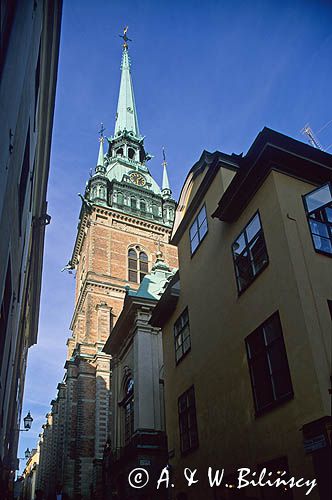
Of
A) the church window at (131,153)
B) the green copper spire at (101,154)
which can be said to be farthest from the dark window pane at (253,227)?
the church window at (131,153)

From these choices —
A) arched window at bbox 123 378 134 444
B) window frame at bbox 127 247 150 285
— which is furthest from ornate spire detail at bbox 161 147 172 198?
arched window at bbox 123 378 134 444

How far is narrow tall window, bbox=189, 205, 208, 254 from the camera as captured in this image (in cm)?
1439

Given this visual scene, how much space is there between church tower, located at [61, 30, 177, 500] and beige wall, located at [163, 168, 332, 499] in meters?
19.9

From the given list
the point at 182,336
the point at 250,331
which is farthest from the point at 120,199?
the point at 250,331

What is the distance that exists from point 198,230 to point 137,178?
42.7 m

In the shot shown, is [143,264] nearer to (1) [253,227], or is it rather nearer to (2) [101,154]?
(2) [101,154]

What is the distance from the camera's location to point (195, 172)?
1577cm

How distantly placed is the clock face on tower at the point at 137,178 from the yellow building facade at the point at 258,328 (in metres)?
41.5

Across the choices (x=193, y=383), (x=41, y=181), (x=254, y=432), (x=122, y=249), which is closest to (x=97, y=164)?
(x=122, y=249)

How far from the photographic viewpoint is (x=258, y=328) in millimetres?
9984

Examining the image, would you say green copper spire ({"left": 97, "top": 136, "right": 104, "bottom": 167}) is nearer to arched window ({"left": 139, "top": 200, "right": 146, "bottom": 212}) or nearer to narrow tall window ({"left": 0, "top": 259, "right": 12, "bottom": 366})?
arched window ({"left": 139, "top": 200, "right": 146, "bottom": 212})

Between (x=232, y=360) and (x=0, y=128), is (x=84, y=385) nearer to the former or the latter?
(x=232, y=360)

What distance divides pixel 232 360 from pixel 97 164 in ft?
159

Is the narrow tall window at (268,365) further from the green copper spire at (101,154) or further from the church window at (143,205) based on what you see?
the green copper spire at (101,154)
